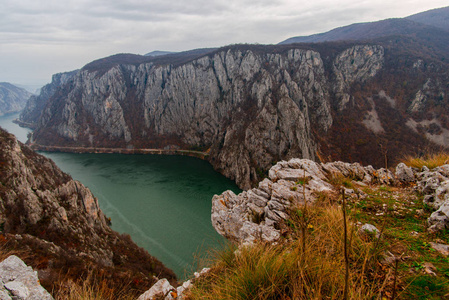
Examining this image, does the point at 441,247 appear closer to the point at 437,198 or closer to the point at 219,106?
the point at 437,198

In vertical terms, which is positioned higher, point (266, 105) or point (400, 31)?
point (400, 31)

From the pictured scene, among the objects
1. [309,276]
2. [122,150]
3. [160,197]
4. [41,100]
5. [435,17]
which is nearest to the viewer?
[309,276]

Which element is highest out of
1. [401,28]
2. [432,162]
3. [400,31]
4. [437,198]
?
[401,28]

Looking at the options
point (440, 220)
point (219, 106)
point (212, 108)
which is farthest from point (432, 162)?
point (212, 108)

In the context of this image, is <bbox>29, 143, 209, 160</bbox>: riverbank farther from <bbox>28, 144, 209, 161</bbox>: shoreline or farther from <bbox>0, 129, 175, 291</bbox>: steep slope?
<bbox>0, 129, 175, 291</bbox>: steep slope

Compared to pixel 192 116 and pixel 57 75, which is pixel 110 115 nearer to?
pixel 192 116

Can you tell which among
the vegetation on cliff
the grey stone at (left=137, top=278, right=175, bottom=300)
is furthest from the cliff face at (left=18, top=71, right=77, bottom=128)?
the vegetation on cliff
